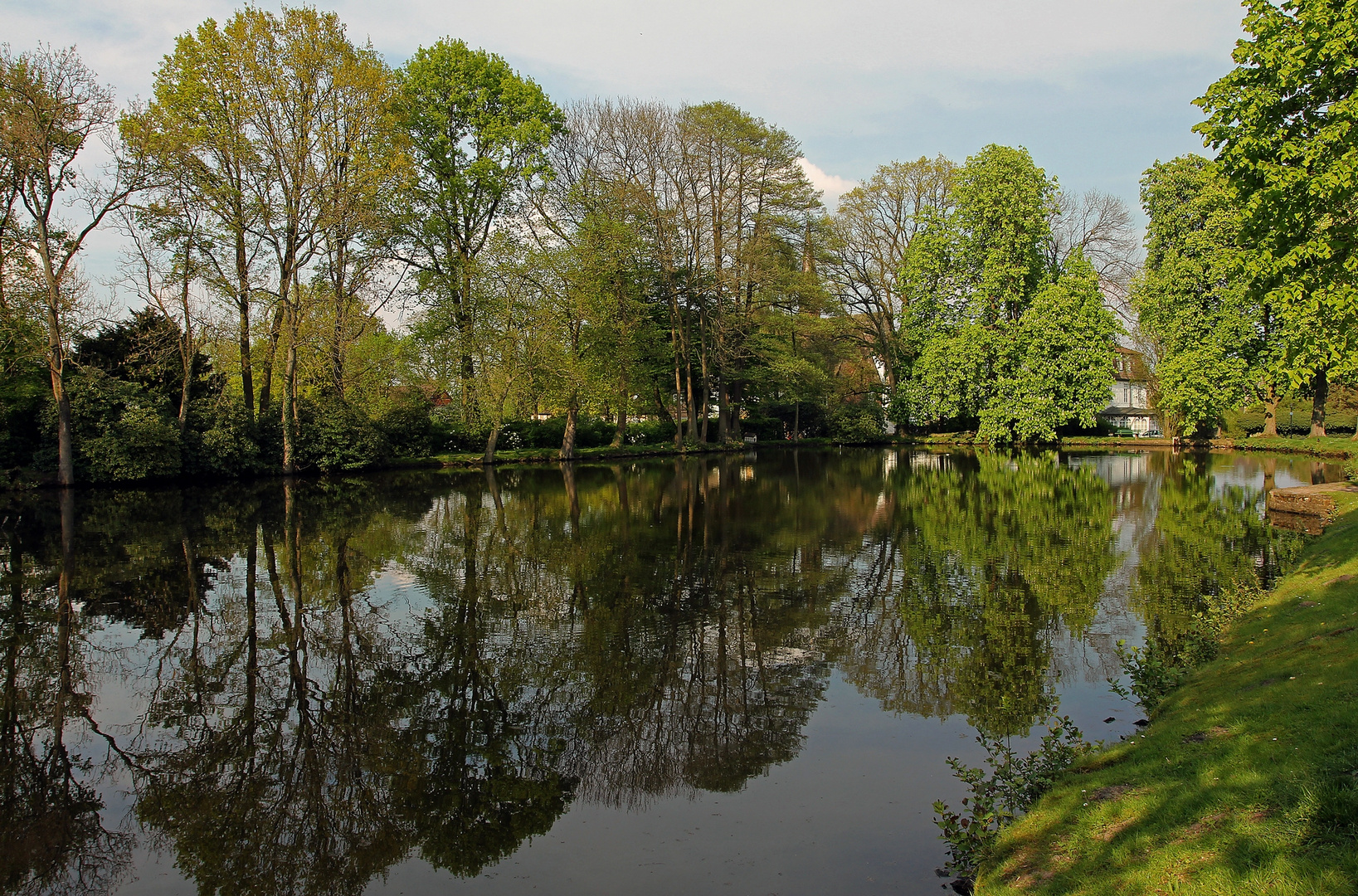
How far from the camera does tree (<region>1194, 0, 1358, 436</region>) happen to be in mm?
11383

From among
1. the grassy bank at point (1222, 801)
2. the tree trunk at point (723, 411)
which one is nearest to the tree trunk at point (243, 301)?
the tree trunk at point (723, 411)

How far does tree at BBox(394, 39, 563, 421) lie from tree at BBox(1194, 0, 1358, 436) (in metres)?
28.3

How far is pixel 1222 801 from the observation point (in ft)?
13.5

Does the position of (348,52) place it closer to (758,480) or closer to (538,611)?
(758,480)

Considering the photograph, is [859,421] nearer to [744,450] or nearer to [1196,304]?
[744,450]

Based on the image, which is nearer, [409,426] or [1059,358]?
[409,426]

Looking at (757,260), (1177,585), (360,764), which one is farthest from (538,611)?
(757,260)

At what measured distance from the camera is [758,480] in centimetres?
2808

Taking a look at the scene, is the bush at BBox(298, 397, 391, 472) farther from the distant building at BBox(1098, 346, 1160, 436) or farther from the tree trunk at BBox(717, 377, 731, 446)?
the distant building at BBox(1098, 346, 1160, 436)

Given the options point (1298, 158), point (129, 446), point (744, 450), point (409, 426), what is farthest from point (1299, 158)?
point (744, 450)

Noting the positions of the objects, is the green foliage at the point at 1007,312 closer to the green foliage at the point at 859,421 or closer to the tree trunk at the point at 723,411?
the green foliage at the point at 859,421

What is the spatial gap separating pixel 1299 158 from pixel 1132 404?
71377mm

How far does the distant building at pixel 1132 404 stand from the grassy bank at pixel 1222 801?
5975 cm

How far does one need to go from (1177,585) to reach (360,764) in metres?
10.4
